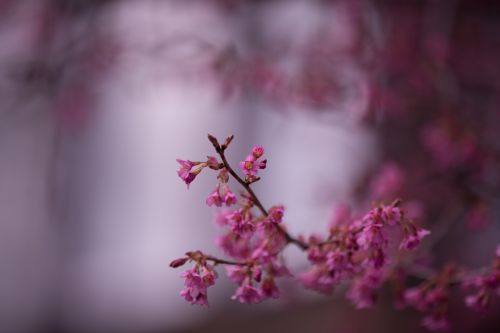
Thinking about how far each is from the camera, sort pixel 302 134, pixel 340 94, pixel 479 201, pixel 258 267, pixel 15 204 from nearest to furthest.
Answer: pixel 258 267 → pixel 479 201 → pixel 340 94 → pixel 302 134 → pixel 15 204

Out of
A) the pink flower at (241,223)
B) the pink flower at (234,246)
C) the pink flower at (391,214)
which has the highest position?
the pink flower at (234,246)

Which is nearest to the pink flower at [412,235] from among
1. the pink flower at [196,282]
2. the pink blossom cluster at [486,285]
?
the pink blossom cluster at [486,285]

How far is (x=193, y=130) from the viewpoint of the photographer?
368 centimetres

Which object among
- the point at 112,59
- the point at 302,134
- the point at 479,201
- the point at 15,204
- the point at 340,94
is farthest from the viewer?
the point at 15,204

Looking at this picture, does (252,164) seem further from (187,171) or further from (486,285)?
(486,285)

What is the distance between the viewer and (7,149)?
3.72 metres

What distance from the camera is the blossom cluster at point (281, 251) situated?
2.66 feet

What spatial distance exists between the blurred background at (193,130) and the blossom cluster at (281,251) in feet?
2.71

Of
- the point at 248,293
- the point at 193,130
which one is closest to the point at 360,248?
the point at 248,293

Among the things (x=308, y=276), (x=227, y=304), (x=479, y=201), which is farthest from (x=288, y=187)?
(x=308, y=276)

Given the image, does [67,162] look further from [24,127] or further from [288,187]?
[288,187]

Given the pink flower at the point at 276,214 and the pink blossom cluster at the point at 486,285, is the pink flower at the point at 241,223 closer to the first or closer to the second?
the pink flower at the point at 276,214

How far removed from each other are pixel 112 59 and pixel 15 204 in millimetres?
1568

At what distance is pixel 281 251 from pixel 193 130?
111 inches
